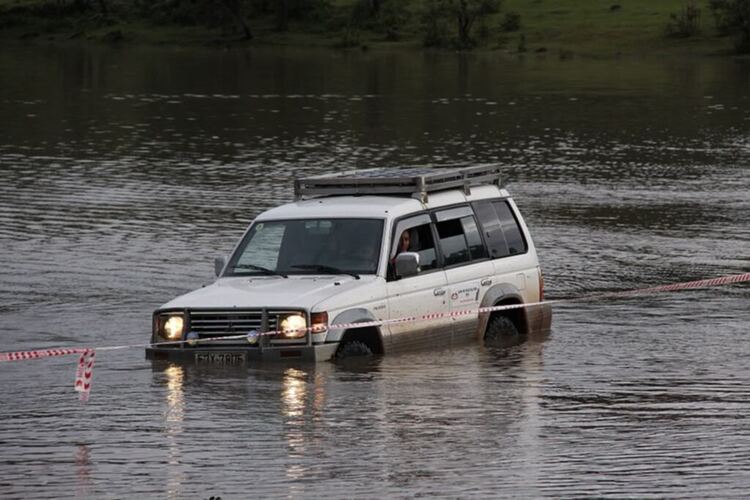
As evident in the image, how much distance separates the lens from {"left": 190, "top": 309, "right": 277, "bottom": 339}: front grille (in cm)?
1552

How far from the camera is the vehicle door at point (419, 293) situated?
54.1 ft

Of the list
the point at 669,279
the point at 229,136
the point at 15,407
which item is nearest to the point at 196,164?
the point at 229,136

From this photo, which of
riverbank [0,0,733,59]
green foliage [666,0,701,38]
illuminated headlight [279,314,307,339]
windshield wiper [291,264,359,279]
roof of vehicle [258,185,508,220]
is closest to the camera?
illuminated headlight [279,314,307,339]

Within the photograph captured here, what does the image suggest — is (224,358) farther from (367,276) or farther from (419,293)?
(419,293)

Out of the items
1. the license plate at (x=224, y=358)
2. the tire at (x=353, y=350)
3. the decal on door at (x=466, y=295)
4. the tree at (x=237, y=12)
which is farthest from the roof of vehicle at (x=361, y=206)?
the tree at (x=237, y=12)

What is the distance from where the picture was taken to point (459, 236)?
1762cm

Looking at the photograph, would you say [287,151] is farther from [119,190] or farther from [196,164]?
[119,190]

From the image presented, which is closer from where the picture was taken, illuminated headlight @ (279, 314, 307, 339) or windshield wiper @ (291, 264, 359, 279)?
illuminated headlight @ (279, 314, 307, 339)

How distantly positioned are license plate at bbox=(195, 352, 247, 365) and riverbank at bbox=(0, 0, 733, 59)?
80676 mm

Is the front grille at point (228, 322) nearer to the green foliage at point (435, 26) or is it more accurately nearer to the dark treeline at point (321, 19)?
the dark treeline at point (321, 19)

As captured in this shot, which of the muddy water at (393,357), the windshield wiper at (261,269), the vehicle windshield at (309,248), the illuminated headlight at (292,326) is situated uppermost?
the vehicle windshield at (309,248)

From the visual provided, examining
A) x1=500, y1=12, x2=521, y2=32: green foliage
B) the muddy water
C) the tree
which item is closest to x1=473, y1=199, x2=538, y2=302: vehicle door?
the muddy water

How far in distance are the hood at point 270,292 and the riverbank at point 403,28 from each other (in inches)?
3143

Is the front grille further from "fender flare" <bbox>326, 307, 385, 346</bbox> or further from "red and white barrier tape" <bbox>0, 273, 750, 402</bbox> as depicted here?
"fender flare" <bbox>326, 307, 385, 346</bbox>
